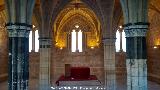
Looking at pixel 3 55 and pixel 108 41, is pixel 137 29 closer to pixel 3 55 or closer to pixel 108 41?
pixel 108 41

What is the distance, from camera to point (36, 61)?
34.3 m

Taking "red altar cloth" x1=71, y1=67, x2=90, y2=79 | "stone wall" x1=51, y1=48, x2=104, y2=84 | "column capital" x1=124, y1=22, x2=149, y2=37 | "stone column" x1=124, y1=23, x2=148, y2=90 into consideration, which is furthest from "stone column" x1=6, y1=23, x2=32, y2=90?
"stone wall" x1=51, y1=48, x2=104, y2=84

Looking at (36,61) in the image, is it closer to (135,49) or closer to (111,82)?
(111,82)

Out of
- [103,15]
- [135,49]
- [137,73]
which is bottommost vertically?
[137,73]

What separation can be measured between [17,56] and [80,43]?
20.7 meters

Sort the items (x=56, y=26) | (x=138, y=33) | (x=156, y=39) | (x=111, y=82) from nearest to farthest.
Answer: (x=138, y=33) → (x=111, y=82) → (x=156, y=39) → (x=56, y=26)

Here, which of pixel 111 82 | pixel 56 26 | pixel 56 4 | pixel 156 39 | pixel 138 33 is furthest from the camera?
pixel 56 26

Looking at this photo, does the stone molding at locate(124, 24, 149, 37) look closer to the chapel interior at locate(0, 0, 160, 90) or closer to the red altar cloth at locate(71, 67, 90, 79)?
the chapel interior at locate(0, 0, 160, 90)

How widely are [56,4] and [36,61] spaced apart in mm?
12037

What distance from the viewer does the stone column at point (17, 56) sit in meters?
14.8

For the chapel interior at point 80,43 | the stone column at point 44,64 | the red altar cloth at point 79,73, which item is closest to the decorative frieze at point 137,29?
the chapel interior at point 80,43

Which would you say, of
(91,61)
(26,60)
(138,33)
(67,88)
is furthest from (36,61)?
(138,33)

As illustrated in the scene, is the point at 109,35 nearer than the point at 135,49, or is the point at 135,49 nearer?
the point at 135,49

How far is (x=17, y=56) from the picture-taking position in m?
14.9
